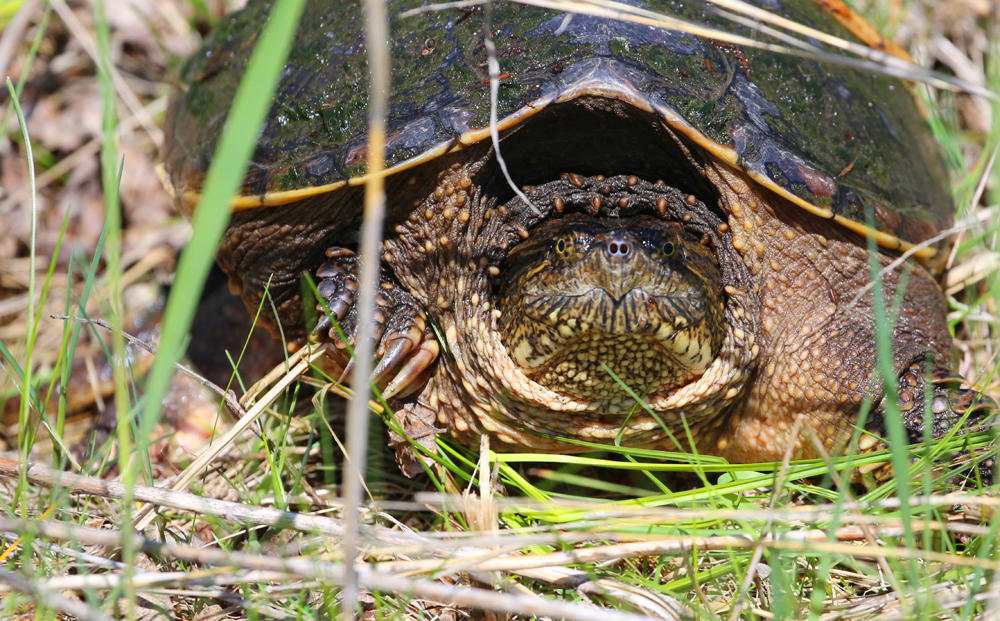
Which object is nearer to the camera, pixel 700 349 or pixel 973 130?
pixel 700 349

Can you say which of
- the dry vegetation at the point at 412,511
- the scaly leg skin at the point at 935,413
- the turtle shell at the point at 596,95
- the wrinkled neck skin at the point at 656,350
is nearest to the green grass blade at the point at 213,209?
the dry vegetation at the point at 412,511

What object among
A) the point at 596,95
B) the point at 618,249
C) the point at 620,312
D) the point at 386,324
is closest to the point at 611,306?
the point at 620,312

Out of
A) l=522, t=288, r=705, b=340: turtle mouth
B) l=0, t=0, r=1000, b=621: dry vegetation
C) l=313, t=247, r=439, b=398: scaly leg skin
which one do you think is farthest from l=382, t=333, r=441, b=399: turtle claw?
l=522, t=288, r=705, b=340: turtle mouth

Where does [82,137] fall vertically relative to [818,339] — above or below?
above

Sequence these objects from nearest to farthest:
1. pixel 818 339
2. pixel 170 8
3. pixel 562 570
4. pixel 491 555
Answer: pixel 491 555, pixel 562 570, pixel 818 339, pixel 170 8

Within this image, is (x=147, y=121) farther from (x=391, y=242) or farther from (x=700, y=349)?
(x=700, y=349)

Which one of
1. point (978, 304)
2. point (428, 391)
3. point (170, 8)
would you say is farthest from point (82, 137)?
point (978, 304)

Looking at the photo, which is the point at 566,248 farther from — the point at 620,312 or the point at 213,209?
the point at 213,209
